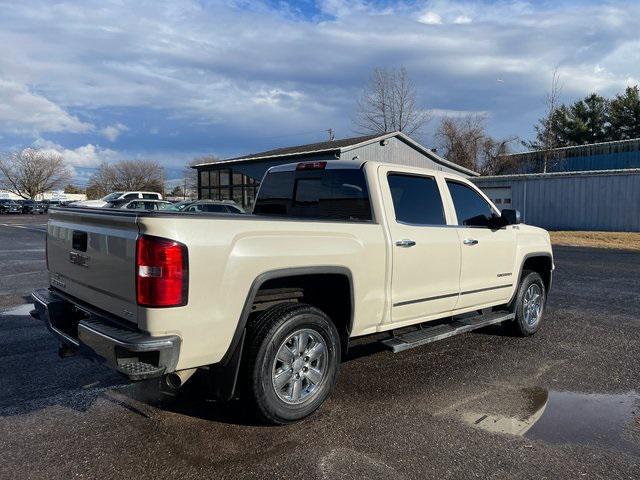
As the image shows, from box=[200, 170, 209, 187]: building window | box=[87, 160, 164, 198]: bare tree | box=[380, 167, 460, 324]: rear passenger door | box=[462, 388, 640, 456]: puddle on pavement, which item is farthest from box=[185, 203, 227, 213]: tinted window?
box=[87, 160, 164, 198]: bare tree

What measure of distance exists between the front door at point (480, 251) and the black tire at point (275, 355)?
1.86 metres

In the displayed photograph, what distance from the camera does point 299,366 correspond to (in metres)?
3.87

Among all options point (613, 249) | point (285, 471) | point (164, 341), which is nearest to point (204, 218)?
point (164, 341)

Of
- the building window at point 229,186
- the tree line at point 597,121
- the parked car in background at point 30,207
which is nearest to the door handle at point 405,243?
the building window at point 229,186

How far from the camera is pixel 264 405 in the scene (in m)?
3.62

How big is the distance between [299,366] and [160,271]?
134 centimetres

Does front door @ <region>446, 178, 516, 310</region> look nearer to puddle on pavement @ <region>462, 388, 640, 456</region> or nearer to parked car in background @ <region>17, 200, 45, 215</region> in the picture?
puddle on pavement @ <region>462, 388, 640, 456</region>

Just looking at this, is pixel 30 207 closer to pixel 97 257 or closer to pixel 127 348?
pixel 97 257

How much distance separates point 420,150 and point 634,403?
89.6 feet

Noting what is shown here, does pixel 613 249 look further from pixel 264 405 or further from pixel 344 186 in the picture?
pixel 264 405

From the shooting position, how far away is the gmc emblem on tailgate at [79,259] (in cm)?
373

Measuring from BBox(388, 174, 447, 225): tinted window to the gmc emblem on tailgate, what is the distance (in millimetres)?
2515

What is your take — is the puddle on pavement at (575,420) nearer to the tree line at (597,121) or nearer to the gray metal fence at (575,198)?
the gray metal fence at (575,198)

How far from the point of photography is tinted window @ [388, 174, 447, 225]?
4.74 meters
